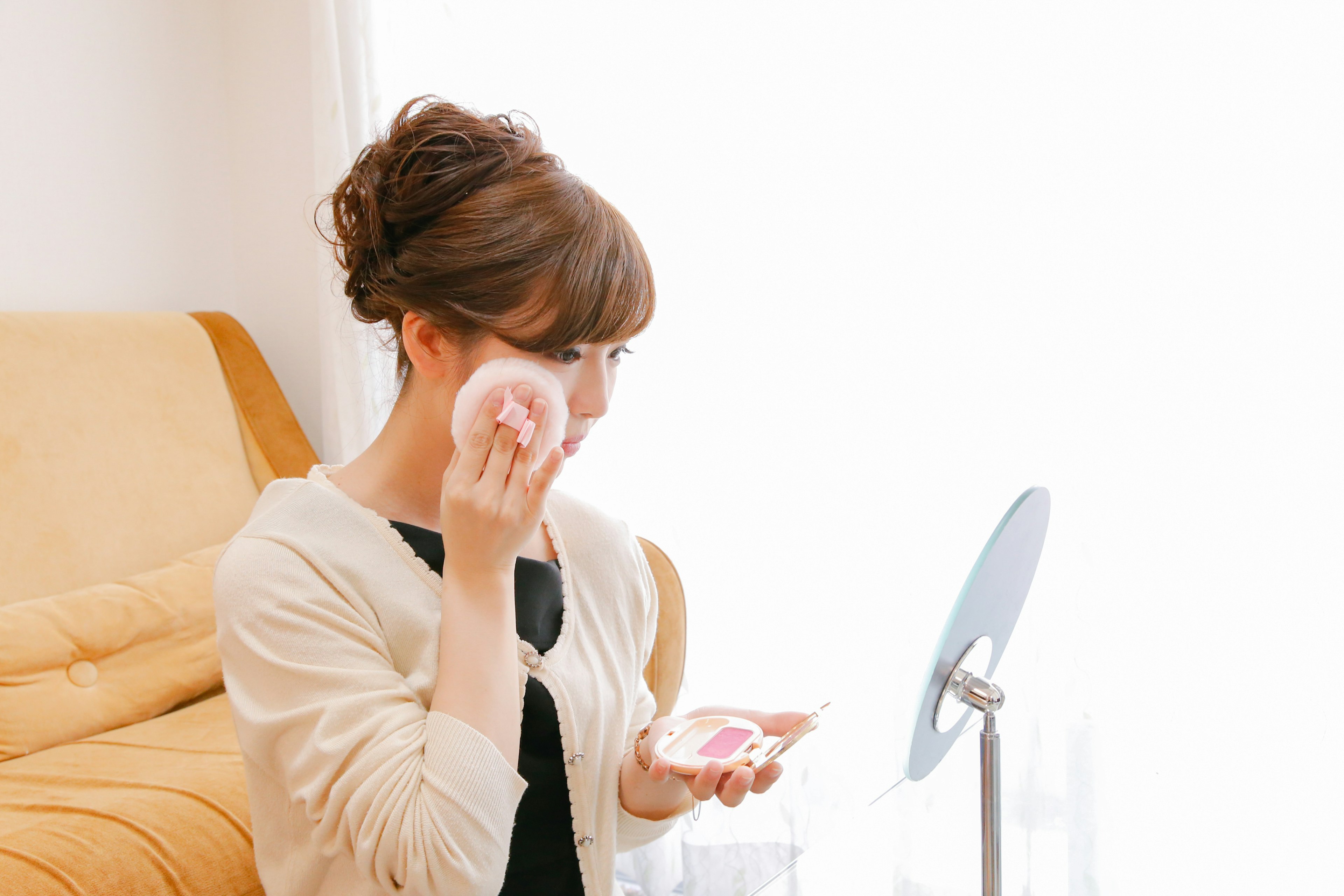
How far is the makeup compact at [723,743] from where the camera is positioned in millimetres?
832

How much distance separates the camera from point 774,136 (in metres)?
1.74

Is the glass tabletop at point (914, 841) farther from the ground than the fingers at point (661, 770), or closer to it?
closer to it

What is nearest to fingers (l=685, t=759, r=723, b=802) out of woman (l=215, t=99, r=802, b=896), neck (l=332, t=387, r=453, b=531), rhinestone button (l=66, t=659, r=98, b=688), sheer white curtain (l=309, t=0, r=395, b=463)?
woman (l=215, t=99, r=802, b=896)

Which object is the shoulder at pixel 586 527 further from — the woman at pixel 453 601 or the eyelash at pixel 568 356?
the eyelash at pixel 568 356

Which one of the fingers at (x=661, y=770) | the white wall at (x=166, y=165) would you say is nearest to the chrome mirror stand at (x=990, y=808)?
the fingers at (x=661, y=770)

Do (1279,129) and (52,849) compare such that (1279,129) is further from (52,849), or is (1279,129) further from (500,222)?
(52,849)

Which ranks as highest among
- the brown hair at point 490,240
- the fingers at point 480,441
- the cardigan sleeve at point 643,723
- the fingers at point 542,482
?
the brown hair at point 490,240

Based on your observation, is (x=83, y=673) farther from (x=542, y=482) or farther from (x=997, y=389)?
(x=997, y=389)

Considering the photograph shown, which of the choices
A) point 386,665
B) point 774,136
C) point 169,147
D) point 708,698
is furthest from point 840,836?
point 169,147

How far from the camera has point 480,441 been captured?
827 millimetres

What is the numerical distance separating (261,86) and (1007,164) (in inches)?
72.4

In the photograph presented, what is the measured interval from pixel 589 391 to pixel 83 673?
1197 millimetres

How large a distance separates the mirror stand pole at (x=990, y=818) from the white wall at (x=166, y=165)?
1989 mm

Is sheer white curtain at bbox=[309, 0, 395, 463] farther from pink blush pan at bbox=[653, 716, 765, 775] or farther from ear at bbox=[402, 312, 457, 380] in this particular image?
pink blush pan at bbox=[653, 716, 765, 775]
